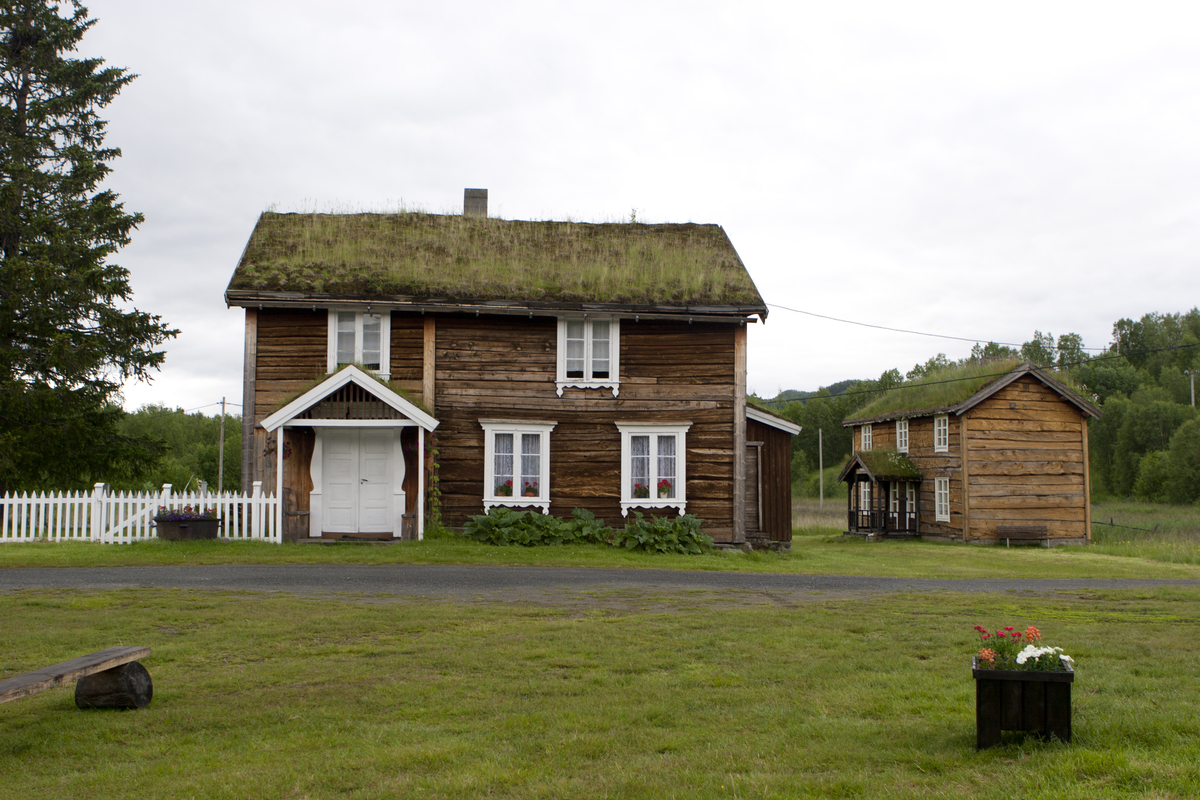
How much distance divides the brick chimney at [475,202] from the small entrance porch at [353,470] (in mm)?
7514

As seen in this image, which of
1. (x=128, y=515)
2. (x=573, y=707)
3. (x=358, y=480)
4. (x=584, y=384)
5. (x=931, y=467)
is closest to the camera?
(x=573, y=707)

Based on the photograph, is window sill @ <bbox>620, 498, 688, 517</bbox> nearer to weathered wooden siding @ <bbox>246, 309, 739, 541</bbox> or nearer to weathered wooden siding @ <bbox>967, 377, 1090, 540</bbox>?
weathered wooden siding @ <bbox>246, 309, 739, 541</bbox>

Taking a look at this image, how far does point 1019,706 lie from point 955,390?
28.9m

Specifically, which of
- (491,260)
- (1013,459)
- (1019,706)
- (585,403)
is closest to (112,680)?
(1019,706)

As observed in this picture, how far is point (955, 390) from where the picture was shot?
32.4 metres

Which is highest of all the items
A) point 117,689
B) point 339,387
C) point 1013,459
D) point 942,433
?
point 339,387

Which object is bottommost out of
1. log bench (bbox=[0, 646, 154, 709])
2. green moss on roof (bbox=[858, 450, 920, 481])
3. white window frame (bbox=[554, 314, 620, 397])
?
log bench (bbox=[0, 646, 154, 709])

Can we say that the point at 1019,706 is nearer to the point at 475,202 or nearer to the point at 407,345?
the point at 407,345

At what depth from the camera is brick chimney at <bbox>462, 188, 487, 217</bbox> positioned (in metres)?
24.9

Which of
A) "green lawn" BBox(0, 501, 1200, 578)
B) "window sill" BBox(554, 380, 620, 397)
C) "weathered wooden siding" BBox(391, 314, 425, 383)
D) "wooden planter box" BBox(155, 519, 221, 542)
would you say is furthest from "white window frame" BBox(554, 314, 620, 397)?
"wooden planter box" BBox(155, 519, 221, 542)

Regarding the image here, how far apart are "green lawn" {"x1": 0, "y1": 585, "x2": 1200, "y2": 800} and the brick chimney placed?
15.7 m

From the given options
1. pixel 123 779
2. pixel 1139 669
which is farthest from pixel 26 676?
pixel 1139 669

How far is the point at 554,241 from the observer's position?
918 inches

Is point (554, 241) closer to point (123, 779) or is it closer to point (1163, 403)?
point (123, 779)
